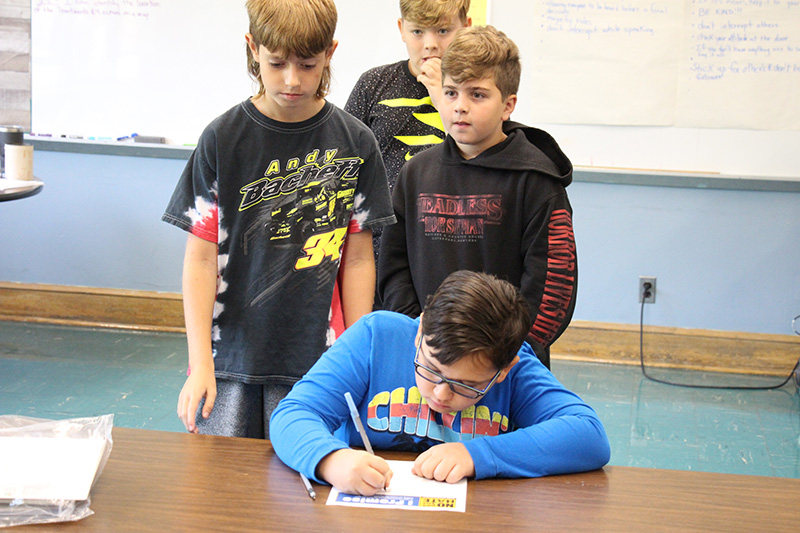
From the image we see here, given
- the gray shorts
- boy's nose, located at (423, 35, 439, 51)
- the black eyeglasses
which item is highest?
boy's nose, located at (423, 35, 439, 51)

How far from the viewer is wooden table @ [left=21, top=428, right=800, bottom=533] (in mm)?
965

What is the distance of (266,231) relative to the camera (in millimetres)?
1491

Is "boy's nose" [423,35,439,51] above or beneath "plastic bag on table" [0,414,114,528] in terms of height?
above

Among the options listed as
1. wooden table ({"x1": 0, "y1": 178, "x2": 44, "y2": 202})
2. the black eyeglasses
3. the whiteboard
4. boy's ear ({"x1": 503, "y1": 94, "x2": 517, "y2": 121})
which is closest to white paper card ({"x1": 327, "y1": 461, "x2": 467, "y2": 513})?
the black eyeglasses

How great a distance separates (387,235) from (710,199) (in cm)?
225

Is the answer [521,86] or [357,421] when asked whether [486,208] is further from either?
[521,86]

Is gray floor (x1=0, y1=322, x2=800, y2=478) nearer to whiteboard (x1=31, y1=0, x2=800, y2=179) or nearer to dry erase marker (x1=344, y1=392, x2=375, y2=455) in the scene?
whiteboard (x1=31, y1=0, x2=800, y2=179)

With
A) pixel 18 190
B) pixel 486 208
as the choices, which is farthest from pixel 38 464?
pixel 18 190

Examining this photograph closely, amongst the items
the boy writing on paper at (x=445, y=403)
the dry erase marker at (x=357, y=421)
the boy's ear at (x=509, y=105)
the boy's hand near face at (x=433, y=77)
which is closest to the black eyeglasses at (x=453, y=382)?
the boy writing on paper at (x=445, y=403)

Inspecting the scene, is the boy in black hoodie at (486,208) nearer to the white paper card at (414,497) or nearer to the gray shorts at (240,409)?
the gray shorts at (240,409)

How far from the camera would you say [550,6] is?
344cm

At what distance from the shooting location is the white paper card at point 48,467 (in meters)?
0.97

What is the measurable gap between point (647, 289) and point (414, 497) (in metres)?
2.80

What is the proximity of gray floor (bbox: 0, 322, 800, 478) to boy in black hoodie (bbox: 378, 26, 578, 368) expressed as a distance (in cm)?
125
